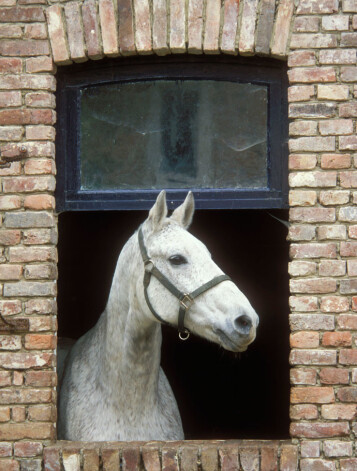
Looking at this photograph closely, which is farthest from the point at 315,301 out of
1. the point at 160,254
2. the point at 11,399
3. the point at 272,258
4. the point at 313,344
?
the point at 272,258

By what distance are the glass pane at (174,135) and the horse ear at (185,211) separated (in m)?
0.26

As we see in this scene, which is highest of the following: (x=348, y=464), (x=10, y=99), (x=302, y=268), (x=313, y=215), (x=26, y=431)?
(x=10, y=99)

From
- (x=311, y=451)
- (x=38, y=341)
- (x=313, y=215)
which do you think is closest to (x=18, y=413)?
(x=38, y=341)

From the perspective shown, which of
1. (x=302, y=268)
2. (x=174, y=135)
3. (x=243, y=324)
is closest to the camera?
(x=243, y=324)

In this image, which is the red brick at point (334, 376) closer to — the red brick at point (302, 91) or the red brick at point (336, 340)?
the red brick at point (336, 340)

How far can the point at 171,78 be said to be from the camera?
15.5 feet

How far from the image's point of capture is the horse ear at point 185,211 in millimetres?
4453

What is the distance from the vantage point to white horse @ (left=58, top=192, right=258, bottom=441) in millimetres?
4031

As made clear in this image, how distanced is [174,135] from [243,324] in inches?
52.8

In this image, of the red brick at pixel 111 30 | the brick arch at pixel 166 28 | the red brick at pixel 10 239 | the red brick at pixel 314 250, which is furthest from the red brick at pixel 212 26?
the red brick at pixel 10 239

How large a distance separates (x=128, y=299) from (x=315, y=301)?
1.01 metres

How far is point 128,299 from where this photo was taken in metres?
4.52

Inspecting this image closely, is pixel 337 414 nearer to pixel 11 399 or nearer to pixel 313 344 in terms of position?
pixel 313 344

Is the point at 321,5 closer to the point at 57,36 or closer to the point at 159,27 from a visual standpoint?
the point at 159,27
